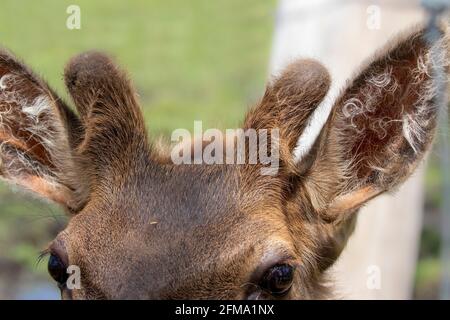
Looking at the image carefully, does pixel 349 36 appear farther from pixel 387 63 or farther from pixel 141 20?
pixel 141 20

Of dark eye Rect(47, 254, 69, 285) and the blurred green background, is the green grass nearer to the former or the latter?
the blurred green background

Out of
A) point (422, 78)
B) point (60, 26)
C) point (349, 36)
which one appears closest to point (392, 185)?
point (422, 78)

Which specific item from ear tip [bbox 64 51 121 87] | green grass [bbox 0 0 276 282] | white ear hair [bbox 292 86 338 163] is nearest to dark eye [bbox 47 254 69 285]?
ear tip [bbox 64 51 121 87]

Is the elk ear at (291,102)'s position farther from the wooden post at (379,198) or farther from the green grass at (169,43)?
the green grass at (169,43)

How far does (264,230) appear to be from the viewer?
4.72m

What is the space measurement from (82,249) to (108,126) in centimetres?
74

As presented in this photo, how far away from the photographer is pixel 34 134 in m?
5.39

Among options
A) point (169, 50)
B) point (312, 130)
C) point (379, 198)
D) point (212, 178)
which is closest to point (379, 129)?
point (312, 130)

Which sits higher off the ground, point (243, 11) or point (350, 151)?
point (243, 11)

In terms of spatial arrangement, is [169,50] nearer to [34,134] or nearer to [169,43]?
[169,43]

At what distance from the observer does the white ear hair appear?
16.8 feet

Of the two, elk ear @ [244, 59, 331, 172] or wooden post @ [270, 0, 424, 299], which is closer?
elk ear @ [244, 59, 331, 172]
